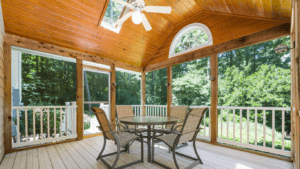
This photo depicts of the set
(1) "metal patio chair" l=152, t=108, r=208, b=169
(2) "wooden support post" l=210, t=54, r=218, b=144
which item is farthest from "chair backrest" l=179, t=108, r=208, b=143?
(2) "wooden support post" l=210, t=54, r=218, b=144

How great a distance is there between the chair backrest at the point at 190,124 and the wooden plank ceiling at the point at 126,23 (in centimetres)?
218

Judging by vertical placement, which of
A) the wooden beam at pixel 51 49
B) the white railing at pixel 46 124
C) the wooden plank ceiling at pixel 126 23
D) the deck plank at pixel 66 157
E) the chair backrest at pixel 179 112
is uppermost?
the wooden plank ceiling at pixel 126 23

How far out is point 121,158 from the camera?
2859mm

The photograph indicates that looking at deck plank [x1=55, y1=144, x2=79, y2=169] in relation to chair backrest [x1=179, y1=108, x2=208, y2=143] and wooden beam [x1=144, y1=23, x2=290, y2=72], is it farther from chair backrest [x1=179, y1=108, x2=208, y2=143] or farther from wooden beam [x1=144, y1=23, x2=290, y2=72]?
wooden beam [x1=144, y1=23, x2=290, y2=72]

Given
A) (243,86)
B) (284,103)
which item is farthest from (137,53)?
(284,103)

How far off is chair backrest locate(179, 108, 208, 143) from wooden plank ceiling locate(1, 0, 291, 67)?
2.18 m

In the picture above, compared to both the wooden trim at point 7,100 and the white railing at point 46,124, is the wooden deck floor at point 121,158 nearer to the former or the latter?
the wooden trim at point 7,100

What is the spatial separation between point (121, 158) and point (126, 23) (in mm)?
3576

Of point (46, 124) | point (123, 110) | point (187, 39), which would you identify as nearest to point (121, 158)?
point (123, 110)

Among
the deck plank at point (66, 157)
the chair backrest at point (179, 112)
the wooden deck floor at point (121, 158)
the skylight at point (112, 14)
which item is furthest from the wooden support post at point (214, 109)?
the deck plank at point (66, 157)

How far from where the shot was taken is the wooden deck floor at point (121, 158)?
8.38 feet

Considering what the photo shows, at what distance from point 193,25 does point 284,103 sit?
6235 millimetres

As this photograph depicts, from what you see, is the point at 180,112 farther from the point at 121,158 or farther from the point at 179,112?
the point at 121,158

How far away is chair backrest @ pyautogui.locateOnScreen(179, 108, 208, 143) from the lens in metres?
2.27
